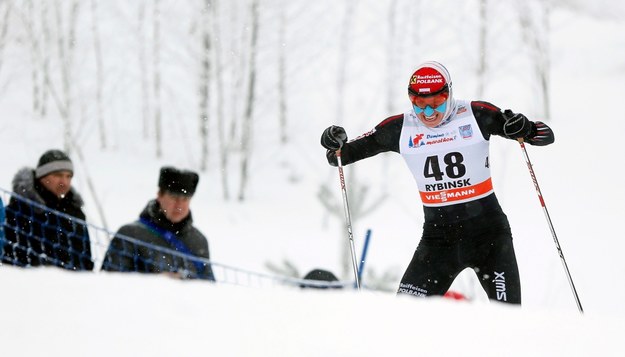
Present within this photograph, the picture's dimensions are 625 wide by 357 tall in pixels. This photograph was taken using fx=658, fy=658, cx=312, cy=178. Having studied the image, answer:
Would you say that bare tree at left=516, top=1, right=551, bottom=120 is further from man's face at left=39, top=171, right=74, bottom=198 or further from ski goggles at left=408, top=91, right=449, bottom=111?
man's face at left=39, top=171, right=74, bottom=198

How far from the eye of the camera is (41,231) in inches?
163

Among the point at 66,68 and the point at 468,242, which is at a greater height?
the point at 66,68

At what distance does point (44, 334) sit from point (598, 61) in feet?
75.8

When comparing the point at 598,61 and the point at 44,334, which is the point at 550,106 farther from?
the point at 44,334

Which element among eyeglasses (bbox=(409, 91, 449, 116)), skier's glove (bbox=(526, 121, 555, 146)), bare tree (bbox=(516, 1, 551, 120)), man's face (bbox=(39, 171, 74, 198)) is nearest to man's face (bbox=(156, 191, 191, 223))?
man's face (bbox=(39, 171, 74, 198))

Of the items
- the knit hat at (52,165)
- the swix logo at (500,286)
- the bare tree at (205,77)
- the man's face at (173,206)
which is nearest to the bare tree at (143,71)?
the bare tree at (205,77)

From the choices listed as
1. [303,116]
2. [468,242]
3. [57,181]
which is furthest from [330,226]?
[468,242]

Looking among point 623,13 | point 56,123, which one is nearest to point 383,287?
point 56,123

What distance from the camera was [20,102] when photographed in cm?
2017

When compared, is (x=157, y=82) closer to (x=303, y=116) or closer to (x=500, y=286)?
(x=303, y=116)

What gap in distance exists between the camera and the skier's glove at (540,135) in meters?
3.71

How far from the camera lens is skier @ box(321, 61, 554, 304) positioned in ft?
12.4

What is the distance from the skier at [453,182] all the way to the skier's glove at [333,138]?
15.3 inches

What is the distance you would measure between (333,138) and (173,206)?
107 cm
